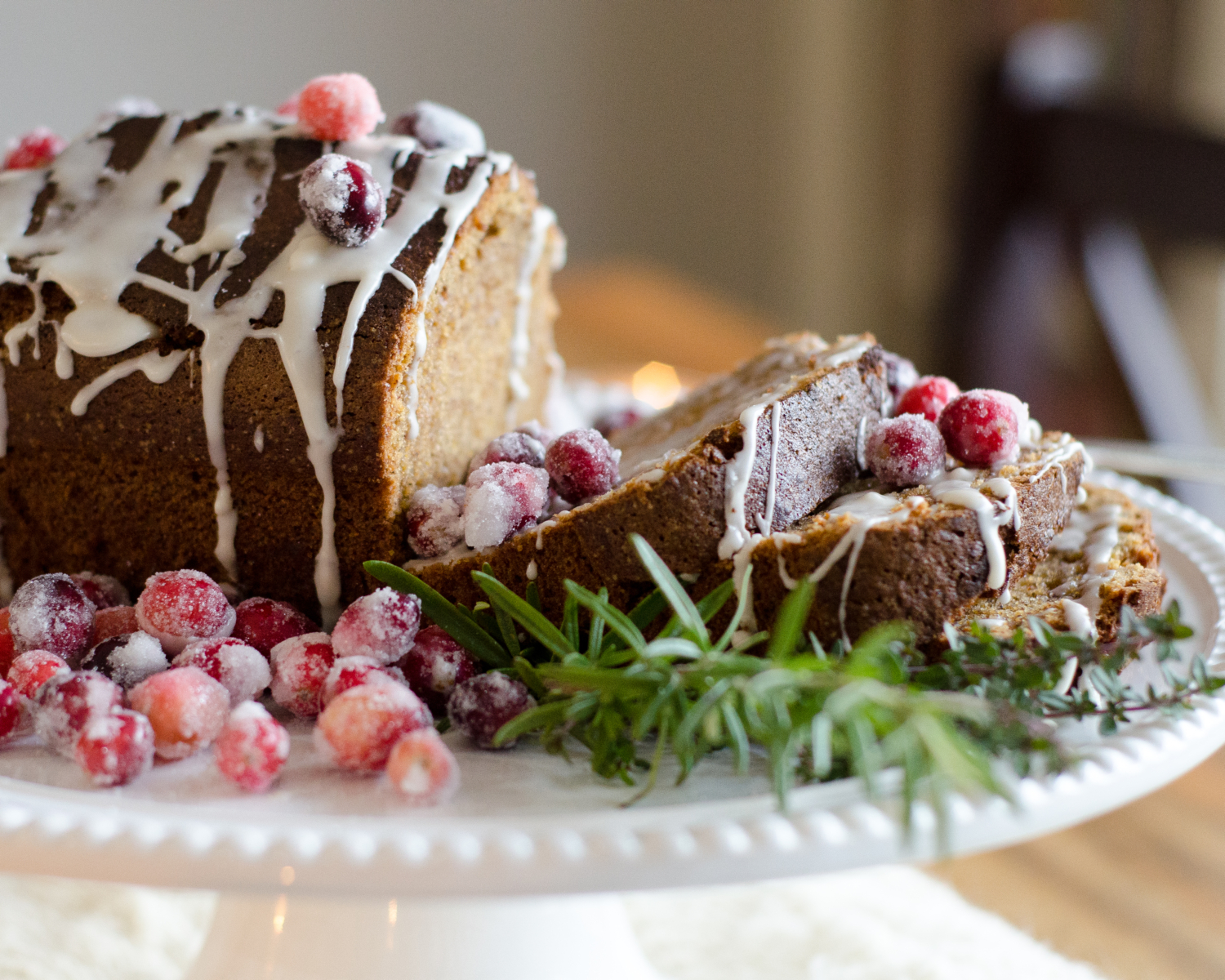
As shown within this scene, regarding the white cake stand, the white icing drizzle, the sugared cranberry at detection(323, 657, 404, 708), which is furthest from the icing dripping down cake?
the white cake stand

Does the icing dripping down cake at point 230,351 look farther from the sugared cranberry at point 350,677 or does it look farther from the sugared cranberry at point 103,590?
the sugared cranberry at point 350,677

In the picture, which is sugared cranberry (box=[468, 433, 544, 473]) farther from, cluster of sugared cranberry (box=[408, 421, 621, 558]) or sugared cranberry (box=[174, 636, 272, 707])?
sugared cranberry (box=[174, 636, 272, 707])

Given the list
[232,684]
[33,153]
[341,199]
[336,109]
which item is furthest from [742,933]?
[33,153]

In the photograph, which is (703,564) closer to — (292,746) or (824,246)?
(292,746)

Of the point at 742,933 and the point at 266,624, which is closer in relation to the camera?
the point at 266,624

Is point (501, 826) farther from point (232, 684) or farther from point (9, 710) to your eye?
point (9, 710)

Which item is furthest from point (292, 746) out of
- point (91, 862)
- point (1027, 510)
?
point (1027, 510)
